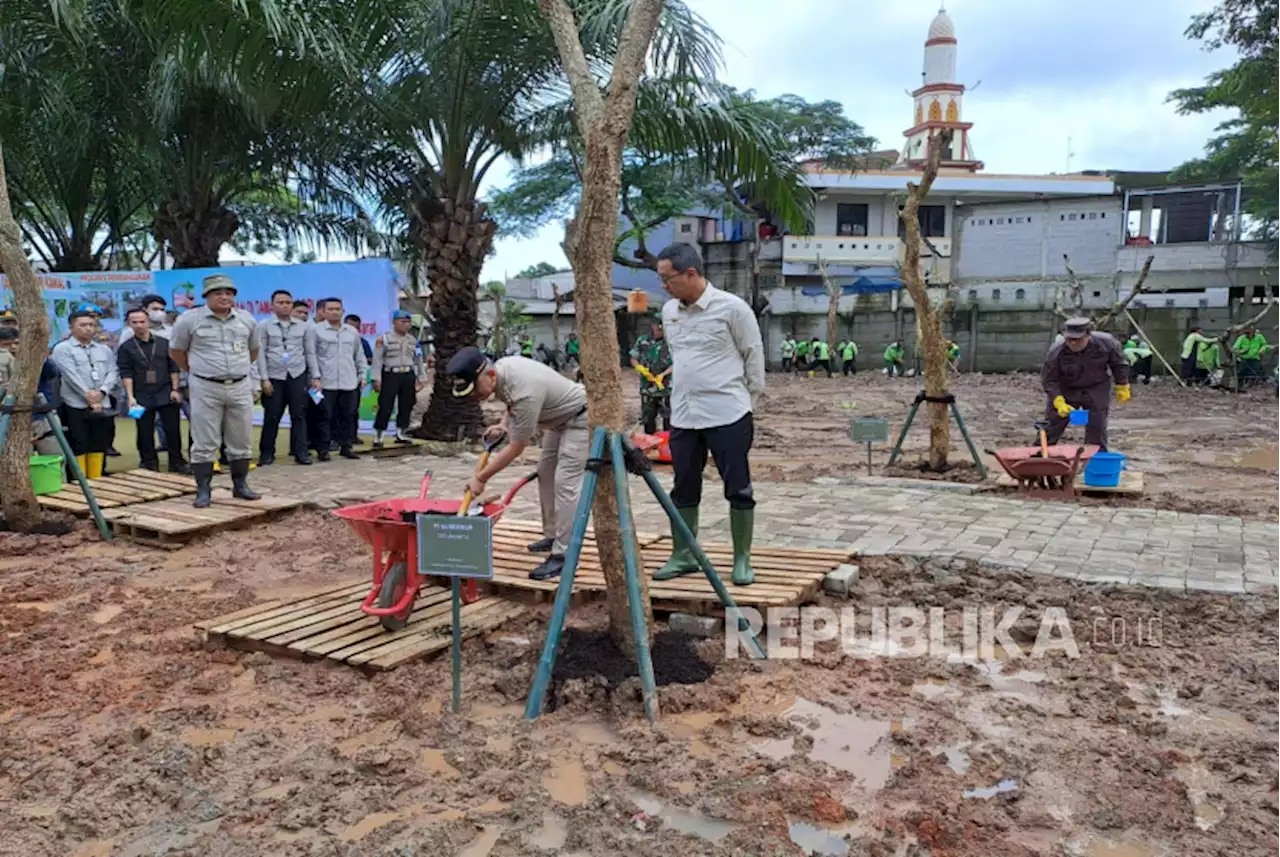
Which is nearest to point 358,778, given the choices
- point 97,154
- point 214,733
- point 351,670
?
point 214,733

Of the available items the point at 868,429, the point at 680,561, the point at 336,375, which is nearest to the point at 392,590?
the point at 680,561

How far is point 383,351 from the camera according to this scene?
10.3 m

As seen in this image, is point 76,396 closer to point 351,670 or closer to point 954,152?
point 351,670

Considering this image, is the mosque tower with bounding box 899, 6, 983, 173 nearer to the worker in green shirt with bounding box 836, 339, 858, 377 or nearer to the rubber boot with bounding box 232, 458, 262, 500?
the worker in green shirt with bounding box 836, 339, 858, 377

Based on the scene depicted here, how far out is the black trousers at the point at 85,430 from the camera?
26.9ft

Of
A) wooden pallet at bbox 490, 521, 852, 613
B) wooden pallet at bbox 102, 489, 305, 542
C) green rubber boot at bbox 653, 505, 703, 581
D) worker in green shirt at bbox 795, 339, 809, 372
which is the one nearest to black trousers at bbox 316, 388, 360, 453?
wooden pallet at bbox 102, 489, 305, 542

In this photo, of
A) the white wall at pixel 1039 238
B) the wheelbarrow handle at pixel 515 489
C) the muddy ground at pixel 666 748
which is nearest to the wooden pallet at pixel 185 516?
the muddy ground at pixel 666 748

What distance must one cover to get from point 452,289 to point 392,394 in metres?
1.36

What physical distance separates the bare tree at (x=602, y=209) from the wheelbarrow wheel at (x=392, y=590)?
3.35 feet

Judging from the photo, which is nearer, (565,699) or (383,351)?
(565,699)

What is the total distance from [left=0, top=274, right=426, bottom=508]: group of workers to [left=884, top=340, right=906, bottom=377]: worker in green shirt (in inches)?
736

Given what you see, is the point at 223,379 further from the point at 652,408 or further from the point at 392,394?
the point at 652,408

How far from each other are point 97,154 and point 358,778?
1337 cm

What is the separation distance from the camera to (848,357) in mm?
28281
